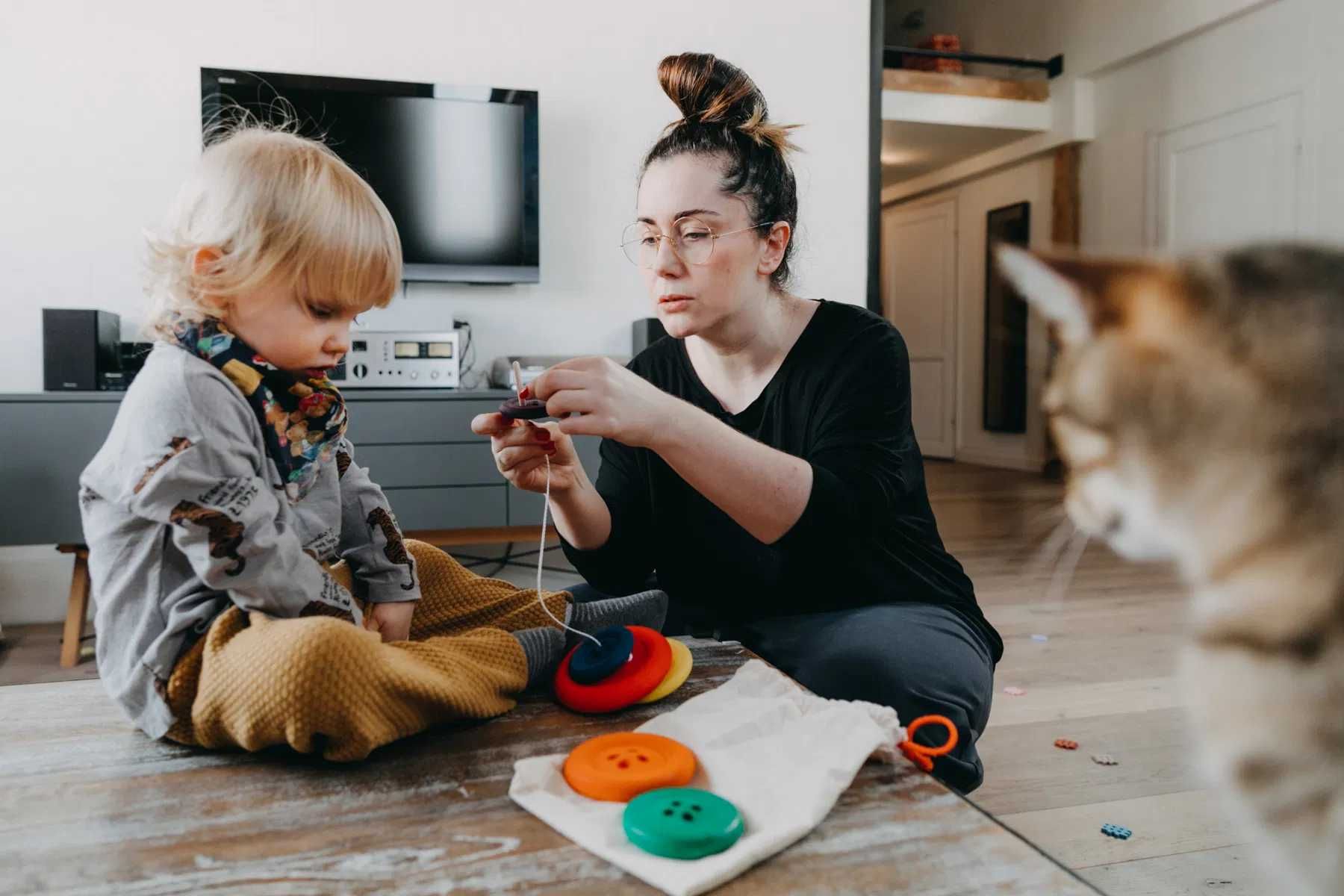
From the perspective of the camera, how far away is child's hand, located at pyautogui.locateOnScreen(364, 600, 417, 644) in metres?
0.90

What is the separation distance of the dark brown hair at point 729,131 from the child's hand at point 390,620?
0.65 metres

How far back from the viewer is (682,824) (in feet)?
1.69

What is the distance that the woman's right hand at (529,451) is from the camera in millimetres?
947

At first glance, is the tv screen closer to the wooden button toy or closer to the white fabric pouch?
the wooden button toy

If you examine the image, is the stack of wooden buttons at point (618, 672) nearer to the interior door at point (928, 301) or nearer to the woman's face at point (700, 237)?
the woman's face at point (700, 237)

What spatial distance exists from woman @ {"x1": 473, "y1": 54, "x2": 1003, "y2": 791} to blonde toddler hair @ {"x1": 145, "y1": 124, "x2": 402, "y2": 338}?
20 cm

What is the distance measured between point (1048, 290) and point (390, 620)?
829 mm

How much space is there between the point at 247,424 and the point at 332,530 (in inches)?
6.3

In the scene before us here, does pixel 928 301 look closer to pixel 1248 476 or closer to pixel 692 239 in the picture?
pixel 692 239

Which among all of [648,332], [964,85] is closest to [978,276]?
[964,85]

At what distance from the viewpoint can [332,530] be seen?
3.02ft

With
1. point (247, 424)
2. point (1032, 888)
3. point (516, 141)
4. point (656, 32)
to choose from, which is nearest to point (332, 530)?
point (247, 424)

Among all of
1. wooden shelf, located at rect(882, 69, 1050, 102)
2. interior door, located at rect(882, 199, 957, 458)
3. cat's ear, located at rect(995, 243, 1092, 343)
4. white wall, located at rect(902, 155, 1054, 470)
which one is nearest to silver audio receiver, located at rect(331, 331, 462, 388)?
cat's ear, located at rect(995, 243, 1092, 343)

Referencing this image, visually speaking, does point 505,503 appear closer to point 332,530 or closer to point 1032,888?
point 332,530
